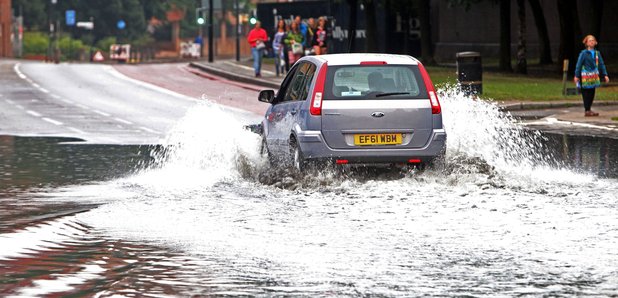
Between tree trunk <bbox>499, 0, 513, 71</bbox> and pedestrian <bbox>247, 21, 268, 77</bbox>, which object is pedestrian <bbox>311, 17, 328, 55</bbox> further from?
tree trunk <bbox>499, 0, 513, 71</bbox>

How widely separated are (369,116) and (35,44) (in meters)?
93.4

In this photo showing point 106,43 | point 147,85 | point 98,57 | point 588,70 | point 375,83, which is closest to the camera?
point 375,83

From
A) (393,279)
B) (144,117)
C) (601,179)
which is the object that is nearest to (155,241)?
(393,279)

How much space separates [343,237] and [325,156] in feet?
12.0

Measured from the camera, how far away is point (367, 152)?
14.4 meters

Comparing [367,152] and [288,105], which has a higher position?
[288,105]

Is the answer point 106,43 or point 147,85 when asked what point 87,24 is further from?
point 147,85

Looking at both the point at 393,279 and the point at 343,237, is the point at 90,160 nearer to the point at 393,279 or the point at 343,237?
the point at 343,237

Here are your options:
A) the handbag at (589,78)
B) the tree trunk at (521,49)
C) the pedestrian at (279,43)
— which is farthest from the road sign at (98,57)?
the handbag at (589,78)

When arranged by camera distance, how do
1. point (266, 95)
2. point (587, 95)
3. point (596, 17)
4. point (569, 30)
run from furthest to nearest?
point (596, 17) < point (569, 30) < point (587, 95) < point (266, 95)

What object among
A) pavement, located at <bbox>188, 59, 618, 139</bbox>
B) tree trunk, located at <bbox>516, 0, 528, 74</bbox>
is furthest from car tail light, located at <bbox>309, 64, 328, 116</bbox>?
tree trunk, located at <bbox>516, 0, 528, 74</bbox>

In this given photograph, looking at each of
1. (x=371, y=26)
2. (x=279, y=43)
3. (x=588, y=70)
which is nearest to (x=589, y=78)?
(x=588, y=70)

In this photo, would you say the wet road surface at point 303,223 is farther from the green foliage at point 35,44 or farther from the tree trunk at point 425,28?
the green foliage at point 35,44

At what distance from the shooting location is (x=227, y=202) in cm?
1317
